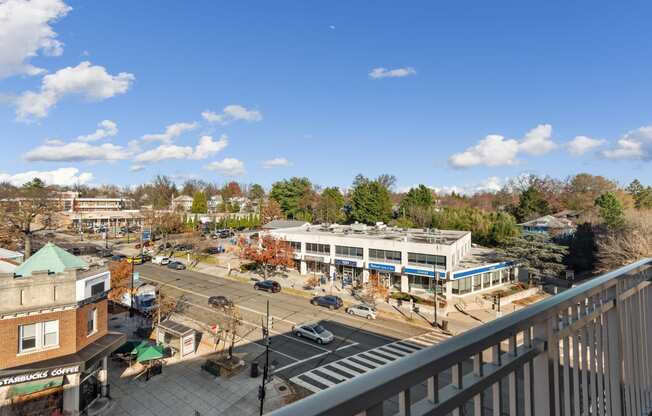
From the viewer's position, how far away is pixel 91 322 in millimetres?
15727

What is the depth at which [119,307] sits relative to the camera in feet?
96.3

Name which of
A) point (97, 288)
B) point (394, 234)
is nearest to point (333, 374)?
point (97, 288)

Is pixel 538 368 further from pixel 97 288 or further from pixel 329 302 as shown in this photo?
pixel 329 302

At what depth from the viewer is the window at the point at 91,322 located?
15.5 meters

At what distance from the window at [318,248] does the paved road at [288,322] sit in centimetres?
759

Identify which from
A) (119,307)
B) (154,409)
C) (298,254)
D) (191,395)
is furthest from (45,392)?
(298,254)

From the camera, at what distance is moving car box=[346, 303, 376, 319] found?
26.6 metres

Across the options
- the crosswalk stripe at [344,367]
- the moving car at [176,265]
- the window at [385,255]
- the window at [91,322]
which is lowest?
the crosswalk stripe at [344,367]

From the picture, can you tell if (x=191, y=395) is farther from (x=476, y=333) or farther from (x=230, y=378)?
(x=476, y=333)

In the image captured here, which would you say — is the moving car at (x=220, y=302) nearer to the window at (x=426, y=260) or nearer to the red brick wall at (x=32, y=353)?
the red brick wall at (x=32, y=353)

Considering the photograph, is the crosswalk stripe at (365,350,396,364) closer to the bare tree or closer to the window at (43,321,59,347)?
the window at (43,321,59,347)

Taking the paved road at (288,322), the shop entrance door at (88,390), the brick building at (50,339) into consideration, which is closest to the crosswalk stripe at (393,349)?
the paved road at (288,322)

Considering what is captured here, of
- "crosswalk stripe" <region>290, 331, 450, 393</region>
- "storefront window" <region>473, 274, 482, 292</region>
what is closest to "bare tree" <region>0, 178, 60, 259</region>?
"crosswalk stripe" <region>290, 331, 450, 393</region>

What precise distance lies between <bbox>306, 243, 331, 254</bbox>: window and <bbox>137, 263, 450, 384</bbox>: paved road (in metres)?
7.59
